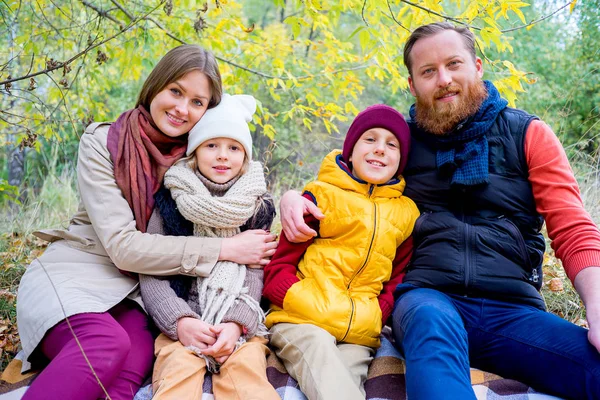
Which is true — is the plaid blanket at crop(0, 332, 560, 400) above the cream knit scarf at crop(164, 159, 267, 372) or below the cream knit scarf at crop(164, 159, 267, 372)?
below

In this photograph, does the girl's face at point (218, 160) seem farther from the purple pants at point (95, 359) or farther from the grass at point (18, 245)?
the grass at point (18, 245)

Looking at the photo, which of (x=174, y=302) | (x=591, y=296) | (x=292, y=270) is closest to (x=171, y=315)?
(x=174, y=302)

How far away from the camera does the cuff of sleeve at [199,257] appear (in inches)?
98.3

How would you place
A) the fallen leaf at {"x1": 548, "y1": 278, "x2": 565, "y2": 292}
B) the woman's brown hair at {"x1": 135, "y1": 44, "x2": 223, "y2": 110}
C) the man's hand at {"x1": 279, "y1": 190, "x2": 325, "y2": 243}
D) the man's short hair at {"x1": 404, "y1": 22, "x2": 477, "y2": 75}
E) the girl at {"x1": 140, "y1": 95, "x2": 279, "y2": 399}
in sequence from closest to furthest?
the girl at {"x1": 140, "y1": 95, "x2": 279, "y2": 399} < the man's hand at {"x1": 279, "y1": 190, "x2": 325, "y2": 243} < the woman's brown hair at {"x1": 135, "y1": 44, "x2": 223, "y2": 110} < the man's short hair at {"x1": 404, "y1": 22, "x2": 477, "y2": 75} < the fallen leaf at {"x1": 548, "y1": 278, "x2": 565, "y2": 292}

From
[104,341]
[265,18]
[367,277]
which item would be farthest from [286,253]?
[265,18]

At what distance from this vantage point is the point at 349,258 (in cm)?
257

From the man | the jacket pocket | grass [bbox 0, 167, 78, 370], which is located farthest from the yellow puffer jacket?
grass [bbox 0, 167, 78, 370]

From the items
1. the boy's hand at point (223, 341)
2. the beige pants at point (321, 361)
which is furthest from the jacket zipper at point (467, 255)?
the boy's hand at point (223, 341)

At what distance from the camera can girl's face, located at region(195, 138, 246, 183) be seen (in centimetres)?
269

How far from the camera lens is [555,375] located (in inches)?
85.1

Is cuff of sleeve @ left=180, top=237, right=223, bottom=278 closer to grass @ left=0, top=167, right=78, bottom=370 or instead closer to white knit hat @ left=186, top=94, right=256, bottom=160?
white knit hat @ left=186, top=94, right=256, bottom=160

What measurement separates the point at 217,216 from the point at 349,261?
2.35 ft

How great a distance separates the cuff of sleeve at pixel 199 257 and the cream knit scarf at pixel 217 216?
2.1 inches

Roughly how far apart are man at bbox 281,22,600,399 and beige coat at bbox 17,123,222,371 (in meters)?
0.60
